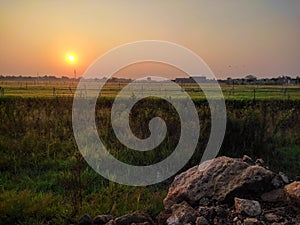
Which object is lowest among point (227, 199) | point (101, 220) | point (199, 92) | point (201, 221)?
point (101, 220)

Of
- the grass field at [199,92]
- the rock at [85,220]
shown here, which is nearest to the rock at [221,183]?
the rock at [85,220]

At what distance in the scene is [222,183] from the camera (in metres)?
5.08

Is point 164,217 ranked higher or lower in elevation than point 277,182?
lower

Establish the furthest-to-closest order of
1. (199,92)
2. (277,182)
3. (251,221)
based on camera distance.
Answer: (199,92) < (277,182) < (251,221)

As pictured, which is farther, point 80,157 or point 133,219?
point 80,157

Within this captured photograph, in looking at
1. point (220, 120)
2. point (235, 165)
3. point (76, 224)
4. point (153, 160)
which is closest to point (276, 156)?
point (220, 120)

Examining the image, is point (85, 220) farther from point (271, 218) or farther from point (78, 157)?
point (271, 218)

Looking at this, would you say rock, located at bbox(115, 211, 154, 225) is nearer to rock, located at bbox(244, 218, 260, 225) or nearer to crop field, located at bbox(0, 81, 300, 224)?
crop field, located at bbox(0, 81, 300, 224)

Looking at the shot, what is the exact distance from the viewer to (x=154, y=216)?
5492 millimetres

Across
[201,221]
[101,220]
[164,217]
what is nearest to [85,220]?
[101,220]

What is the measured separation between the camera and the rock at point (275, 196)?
475 cm

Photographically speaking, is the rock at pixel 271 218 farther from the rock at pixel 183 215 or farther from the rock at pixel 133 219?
the rock at pixel 133 219

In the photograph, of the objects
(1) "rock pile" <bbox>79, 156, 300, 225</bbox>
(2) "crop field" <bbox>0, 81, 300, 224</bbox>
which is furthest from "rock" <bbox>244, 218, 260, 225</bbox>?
(2) "crop field" <bbox>0, 81, 300, 224</bbox>

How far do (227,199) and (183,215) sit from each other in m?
0.64
